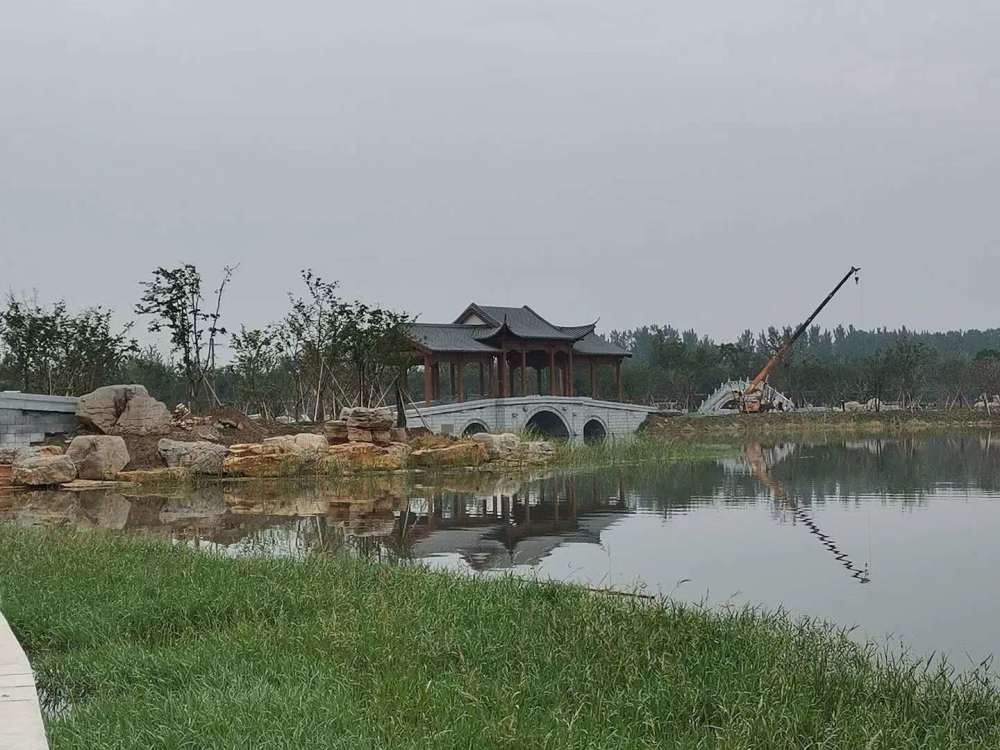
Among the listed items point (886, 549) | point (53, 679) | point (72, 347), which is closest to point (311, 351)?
point (72, 347)

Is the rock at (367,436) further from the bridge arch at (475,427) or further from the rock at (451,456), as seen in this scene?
the bridge arch at (475,427)

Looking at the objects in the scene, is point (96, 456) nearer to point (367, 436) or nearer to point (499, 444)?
point (367, 436)

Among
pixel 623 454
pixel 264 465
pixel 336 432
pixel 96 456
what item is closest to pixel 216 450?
pixel 264 465

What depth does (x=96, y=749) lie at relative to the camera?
3.25m

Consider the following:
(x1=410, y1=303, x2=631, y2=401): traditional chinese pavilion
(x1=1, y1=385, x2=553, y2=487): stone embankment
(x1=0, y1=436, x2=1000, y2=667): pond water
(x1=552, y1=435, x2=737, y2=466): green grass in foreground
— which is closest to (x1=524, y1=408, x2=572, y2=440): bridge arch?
(x1=410, y1=303, x2=631, y2=401): traditional chinese pavilion

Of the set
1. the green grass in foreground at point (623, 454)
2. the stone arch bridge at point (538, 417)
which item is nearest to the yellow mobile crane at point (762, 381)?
the stone arch bridge at point (538, 417)

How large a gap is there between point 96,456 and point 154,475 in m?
1.04

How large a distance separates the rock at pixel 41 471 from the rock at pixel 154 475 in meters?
0.92

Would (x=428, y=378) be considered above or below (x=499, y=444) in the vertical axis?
above

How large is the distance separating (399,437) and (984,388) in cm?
4124

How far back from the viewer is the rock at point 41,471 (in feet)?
53.4

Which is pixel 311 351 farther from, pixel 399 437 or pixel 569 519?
pixel 569 519

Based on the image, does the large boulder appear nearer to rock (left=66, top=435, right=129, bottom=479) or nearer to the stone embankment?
the stone embankment

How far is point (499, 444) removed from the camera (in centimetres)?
2267
